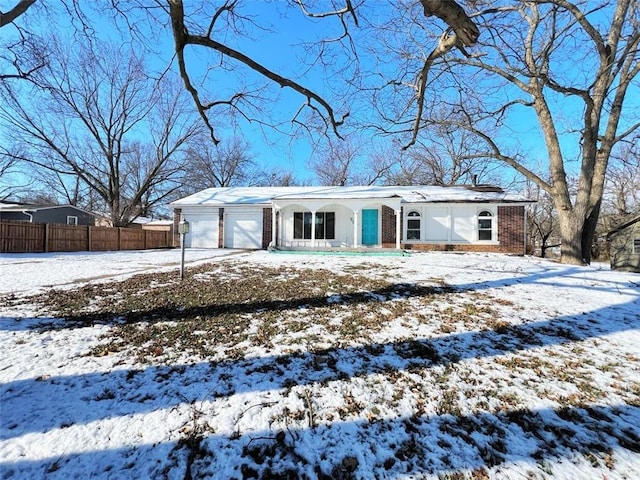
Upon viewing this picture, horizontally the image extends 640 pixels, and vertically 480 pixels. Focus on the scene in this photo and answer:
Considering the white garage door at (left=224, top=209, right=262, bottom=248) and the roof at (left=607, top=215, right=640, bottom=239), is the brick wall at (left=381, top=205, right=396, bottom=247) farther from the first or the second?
the roof at (left=607, top=215, right=640, bottom=239)

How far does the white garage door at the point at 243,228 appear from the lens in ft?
58.5

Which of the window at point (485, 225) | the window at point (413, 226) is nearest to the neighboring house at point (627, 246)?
the window at point (485, 225)

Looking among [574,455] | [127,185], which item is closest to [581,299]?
[574,455]

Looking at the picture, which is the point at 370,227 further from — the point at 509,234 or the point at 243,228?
the point at 243,228

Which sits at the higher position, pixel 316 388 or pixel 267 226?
pixel 267 226

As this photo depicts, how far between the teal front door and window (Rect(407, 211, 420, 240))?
1.86 meters

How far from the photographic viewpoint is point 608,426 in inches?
92.2

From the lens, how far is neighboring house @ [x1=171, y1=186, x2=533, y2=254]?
49.8 ft

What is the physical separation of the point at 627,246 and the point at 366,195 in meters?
12.2

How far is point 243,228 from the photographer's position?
17984 mm

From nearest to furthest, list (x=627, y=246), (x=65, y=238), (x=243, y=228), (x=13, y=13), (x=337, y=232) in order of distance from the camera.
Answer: (x=13, y=13) → (x=627, y=246) → (x=65, y=238) → (x=337, y=232) → (x=243, y=228)

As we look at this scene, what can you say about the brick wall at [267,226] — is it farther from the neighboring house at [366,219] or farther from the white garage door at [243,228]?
the white garage door at [243,228]

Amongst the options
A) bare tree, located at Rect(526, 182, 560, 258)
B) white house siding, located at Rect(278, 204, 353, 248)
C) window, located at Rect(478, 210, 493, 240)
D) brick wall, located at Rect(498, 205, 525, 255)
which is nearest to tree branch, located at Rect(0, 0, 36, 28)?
white house siding, located at Rect(278, 204, 353, 248)

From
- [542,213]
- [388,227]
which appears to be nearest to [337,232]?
[388,227]
